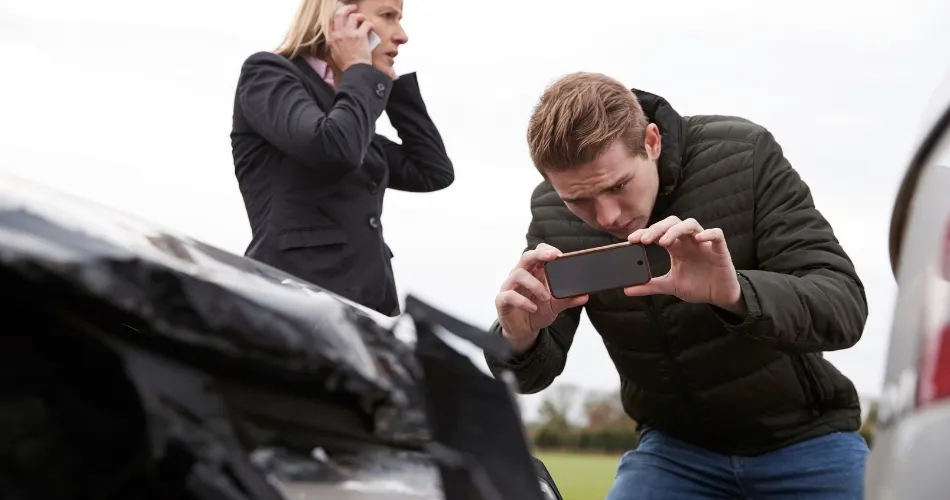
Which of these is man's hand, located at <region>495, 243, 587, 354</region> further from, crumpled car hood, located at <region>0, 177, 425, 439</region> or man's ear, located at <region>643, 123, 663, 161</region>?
crumpled car hood, located at <region>0, 177, 425, 439</region>

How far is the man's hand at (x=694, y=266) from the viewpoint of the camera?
195cm

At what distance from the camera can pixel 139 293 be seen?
874 mm

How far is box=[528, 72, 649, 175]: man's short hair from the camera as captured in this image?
93.4 inches

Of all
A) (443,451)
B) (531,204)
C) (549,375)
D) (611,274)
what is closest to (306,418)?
(443,451)

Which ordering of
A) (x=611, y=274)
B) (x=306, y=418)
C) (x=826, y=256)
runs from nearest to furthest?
(x=306, y=418), (x=611, y=274), (x=826, y=256)

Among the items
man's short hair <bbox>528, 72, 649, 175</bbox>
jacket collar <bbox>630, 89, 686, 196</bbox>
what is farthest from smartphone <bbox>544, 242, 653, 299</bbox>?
jacket collar <bbox>630, 89, 686, 196</bbox>

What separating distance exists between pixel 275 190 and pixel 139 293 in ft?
5.86

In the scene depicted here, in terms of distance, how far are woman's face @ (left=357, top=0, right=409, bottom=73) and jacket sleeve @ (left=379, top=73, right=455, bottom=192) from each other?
26 centimetres

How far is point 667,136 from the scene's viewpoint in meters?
2.49

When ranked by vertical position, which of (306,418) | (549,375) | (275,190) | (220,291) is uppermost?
(220,291)

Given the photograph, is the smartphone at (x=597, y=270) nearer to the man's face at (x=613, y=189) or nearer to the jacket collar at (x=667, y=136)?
the man's face at (x=613, y=189)

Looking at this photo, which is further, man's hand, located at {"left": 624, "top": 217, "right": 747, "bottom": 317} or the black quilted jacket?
the black quilted jacket

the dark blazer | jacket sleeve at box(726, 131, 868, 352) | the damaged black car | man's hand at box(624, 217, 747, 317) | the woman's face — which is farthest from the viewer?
the woman's face

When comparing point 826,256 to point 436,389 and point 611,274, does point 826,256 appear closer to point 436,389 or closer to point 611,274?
point 611,274
